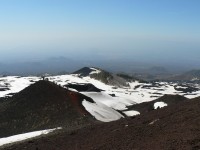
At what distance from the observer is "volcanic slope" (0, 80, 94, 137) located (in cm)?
4972

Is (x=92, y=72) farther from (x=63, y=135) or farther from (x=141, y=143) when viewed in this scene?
(x=141, y=143)

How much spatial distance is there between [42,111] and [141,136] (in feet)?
97.0

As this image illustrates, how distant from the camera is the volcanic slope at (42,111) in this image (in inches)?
1957

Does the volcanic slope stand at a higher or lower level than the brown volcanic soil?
lower

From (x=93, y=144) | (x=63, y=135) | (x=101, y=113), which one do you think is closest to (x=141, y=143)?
(x=93, y=144)

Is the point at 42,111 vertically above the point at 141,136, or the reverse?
the point at 141,136

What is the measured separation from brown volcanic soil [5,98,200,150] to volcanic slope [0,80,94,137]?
1283 cm

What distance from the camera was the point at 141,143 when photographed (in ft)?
80.8

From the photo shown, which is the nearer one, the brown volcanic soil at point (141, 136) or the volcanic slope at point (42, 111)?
the brown volcanic soil at point (141, 136)

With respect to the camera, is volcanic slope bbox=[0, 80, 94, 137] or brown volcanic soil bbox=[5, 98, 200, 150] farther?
volcanic slope bbox=[0, 80, 94, 137]

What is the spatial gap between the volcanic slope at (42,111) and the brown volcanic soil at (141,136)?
12.8m

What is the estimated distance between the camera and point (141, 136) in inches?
1048

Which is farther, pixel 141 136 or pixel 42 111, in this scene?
pixel 42 111

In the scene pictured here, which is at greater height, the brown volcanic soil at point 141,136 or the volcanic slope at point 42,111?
the brown volcanic soil at point 141,136
